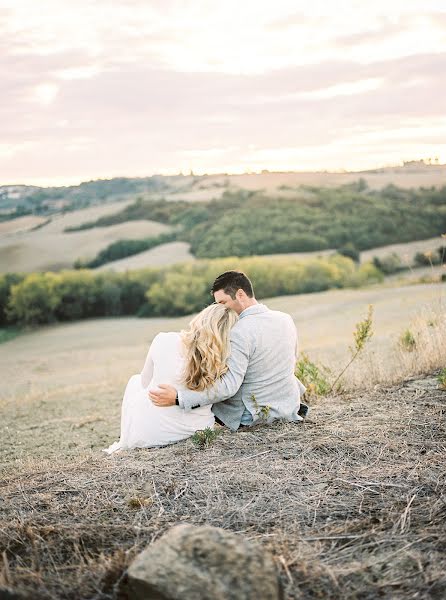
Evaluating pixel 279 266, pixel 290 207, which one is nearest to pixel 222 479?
pixel 279 266

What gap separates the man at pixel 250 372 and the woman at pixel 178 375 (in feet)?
0.33

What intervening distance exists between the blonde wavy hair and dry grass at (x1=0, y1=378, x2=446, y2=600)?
1.87ft

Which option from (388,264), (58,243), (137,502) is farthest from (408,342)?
(58,243)

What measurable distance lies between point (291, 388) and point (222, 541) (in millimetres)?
3074

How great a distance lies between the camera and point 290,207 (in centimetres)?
5544

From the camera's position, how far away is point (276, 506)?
405cm

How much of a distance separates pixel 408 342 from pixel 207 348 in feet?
13.2

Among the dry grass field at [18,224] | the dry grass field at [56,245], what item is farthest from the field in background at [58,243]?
the dry grass field at [18,224]

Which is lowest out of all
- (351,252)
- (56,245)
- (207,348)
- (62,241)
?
(351,252)

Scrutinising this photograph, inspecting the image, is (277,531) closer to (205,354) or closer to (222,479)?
(222,479)

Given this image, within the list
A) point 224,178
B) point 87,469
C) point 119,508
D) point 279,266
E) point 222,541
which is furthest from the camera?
point 224,178

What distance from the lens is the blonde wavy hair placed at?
5.21m

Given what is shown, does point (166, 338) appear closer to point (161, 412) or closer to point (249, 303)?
point (161, 412)

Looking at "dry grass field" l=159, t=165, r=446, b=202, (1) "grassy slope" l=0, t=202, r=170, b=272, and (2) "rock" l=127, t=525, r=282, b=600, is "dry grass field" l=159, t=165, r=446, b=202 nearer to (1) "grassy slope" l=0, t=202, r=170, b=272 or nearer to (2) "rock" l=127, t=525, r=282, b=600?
(1) "grassy slope" l=0, t=202, r=170, b=272
